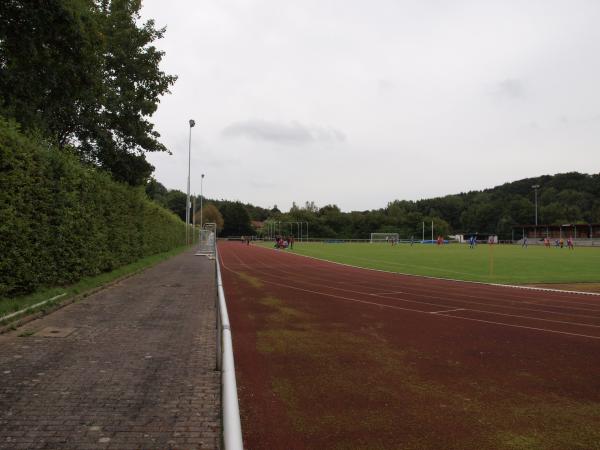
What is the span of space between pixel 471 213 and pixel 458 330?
13497cm

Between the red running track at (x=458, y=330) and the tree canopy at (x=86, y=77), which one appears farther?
the tree canopy at (x=86, y=77)

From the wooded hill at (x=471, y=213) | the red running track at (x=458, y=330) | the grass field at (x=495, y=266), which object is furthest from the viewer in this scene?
the wooded hill at (x=471, y=213)

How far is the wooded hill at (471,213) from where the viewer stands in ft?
390

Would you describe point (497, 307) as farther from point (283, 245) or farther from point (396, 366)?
point (283, 245)

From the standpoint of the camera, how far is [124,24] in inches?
805

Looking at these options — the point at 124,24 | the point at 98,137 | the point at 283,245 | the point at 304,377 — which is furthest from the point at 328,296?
the point at 283,245

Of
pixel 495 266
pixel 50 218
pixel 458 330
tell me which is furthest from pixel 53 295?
pixel 495 266

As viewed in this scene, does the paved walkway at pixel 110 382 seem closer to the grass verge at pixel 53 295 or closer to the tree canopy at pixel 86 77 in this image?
the grass verge at pixel 53 295

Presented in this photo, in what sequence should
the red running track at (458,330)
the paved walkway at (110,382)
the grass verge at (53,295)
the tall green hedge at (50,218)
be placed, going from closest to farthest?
1. the paved walkway at (110,382)
2. the red running track at (458,330)
3. the grass verge at (53,295)
4. the tall green hedge at (50,218)

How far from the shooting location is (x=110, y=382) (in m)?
5.26

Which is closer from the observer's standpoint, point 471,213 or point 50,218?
point 50,218

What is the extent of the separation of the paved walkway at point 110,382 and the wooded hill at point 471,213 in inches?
4406

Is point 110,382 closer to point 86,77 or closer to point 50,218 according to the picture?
point 50,218

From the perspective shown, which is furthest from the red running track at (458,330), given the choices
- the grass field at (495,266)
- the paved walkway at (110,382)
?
the grass field at (495,266)
